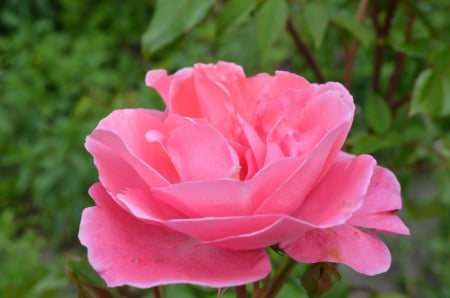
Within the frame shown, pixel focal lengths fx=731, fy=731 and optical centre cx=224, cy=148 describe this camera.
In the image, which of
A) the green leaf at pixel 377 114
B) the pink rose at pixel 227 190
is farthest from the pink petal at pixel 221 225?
the green leaf at pixel 377 114

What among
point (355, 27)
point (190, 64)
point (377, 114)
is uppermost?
point (355, 27)

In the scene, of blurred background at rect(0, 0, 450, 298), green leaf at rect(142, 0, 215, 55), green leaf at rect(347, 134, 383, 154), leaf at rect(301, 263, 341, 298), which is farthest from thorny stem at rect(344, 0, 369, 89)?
leaf at rect(301, 263, 341, 298)

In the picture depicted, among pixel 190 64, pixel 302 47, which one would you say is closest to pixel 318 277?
pixel 302 47

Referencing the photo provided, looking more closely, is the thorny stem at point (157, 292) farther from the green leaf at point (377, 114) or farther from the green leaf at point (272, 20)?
the green leaf at point (377, 114)

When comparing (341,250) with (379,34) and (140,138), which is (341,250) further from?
(379,34)

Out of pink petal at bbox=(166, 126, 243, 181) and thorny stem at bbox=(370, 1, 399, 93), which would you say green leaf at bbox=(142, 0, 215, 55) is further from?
pink petal at bbox=(166, 126, 243, 181)
